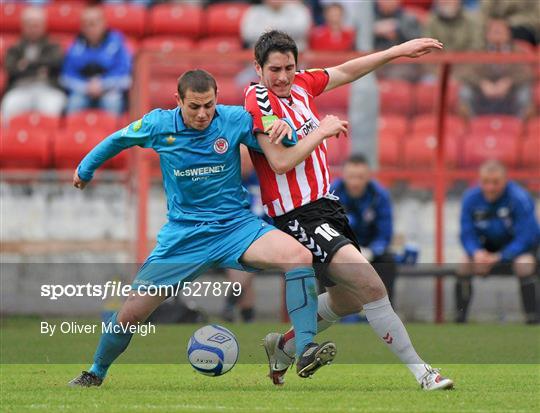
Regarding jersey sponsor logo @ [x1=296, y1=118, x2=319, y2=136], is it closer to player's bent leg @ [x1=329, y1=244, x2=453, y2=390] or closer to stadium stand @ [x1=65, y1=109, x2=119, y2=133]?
player's bent leg @ [x1=329, y1=244, x2=453, y2=390]

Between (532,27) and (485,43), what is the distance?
2.53 feet

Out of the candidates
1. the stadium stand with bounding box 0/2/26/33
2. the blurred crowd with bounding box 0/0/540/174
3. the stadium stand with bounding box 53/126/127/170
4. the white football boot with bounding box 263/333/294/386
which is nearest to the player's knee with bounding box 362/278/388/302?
the white football boot with bounding box 263/333/294/386

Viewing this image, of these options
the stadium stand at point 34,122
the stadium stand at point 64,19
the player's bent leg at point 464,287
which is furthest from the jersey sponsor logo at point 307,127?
the stadium stand at point 64,19

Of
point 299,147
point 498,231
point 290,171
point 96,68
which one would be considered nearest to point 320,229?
point 290,171

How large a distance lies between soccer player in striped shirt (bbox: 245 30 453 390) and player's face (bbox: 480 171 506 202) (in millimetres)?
5602

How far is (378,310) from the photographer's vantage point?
24.7 ft

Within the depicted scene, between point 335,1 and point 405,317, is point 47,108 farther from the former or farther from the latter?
point 405,317

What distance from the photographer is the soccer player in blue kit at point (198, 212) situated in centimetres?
761

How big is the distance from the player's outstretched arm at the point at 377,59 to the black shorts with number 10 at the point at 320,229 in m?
0.88

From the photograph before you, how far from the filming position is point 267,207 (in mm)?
7984

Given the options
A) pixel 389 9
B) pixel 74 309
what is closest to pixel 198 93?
pixel 74 309

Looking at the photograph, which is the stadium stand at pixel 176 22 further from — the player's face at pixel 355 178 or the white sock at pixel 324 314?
the white sock at pixel 324 314

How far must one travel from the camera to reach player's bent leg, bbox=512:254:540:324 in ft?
44.1

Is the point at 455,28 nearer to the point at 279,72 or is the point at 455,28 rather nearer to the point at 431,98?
the point at 431,98
